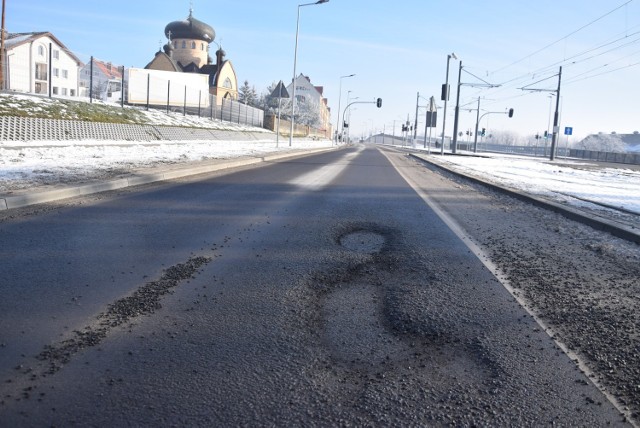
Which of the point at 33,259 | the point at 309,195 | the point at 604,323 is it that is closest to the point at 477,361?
the point at 604,323

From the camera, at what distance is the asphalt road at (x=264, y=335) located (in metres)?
2.74

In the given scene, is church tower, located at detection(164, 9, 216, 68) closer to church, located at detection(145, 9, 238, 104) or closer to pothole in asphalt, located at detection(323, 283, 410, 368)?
church, located at detection(145, 9, 238, 104)

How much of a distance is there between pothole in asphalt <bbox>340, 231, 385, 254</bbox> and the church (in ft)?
270

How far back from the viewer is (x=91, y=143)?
22.2 meters

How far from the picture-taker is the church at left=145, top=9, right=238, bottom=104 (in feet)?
286

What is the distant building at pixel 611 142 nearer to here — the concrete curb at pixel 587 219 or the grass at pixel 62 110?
the grass at pixel 62 110

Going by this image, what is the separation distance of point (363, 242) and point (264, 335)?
3.48m

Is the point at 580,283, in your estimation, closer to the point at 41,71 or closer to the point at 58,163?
the point at 58,163

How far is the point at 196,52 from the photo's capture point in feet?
294

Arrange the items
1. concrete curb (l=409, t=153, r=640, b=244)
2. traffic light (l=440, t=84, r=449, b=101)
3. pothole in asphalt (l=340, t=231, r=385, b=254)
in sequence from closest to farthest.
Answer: pothole in asphalt (l=340, t=231, r=385, b=254)
concrete curb (l=409, t=153, r=640, b=244)
traffic light (l=440, t=84, r=449, b=101)

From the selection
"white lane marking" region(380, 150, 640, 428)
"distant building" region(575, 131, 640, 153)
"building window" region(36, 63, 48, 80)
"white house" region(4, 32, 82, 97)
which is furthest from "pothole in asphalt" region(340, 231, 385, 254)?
"distant building" region(575, 131, 640, 153)

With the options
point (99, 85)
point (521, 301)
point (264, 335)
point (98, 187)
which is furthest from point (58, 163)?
point (99, 85)

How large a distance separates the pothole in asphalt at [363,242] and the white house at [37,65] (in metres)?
24.1

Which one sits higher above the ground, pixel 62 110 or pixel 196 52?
pixel 196 52
